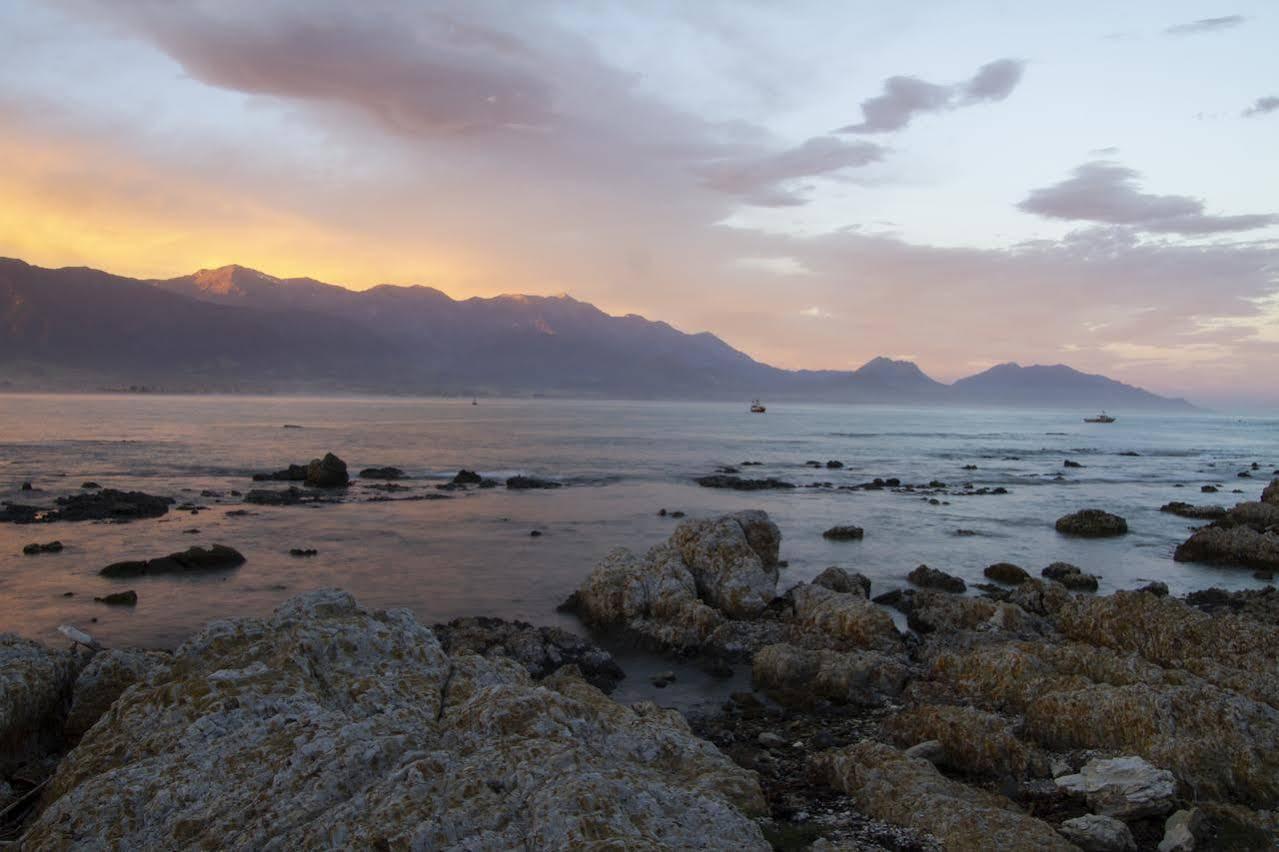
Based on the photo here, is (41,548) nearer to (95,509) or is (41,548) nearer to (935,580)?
(95,509)

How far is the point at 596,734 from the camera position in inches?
262

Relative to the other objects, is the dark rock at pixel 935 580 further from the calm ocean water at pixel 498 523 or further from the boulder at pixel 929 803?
the boulder at pixel 929 803

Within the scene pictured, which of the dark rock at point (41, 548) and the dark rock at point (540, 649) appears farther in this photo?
the dark rock at point (41, 548)

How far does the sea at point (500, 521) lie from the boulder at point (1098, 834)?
44.3 feet

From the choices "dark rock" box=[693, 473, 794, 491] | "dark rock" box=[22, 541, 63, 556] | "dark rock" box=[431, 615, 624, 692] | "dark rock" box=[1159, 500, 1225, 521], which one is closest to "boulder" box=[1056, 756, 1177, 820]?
"dark rock" box=[431, 615, 624, 692]

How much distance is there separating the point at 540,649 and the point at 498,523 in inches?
769

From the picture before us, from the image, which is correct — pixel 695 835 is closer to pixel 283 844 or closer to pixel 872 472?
pixel 283 844

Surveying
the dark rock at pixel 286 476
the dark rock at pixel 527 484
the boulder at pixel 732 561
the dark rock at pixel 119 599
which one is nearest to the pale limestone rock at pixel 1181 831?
the boulder at pixel 732 561

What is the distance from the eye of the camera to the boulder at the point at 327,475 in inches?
1809

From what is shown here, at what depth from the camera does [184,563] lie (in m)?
25.0

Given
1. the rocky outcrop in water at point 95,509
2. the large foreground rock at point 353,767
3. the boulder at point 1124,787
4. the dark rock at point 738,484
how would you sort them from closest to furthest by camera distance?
1. the large foreground rock at point 353,767
2. the boulder at point 1124,787
3. the rocky outcrop in water at point 95,509
4. the dark rock at point 738,484

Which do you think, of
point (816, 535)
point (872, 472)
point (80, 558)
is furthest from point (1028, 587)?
point (872, 472)

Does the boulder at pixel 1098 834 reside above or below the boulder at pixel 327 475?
above

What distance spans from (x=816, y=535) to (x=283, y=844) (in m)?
31.5
